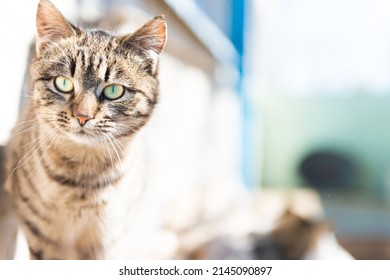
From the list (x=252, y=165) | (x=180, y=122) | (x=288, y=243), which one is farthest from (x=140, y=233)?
(x=252, y=165)

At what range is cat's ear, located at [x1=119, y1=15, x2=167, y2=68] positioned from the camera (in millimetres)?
481

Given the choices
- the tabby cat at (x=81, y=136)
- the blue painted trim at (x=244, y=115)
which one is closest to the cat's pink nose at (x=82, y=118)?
the tabby cat at (x=81, y=136)

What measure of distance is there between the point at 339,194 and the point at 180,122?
2.22 meters

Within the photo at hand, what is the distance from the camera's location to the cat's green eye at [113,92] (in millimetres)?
477

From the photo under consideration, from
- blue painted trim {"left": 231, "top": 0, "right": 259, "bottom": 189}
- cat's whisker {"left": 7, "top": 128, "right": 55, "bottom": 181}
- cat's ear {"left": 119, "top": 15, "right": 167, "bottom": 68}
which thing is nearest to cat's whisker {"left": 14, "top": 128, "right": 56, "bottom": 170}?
cat's whisker {"left": 7, "top": 128, "right": 55, "bottom": 181}

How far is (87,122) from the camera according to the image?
0.48 metres

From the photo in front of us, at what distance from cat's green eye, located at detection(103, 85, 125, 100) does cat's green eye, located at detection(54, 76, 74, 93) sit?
0.12 ft

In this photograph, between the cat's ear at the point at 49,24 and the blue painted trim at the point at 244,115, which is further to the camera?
the blue painted trim at the point at 244,115

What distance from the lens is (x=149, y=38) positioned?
1.59 ft

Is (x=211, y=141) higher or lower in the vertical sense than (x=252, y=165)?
higher

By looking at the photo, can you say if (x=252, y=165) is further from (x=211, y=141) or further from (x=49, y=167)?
(x=49, y=167)

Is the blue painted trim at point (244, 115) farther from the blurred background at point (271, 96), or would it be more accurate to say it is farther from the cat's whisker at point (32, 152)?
the cat's whisker at point (32, 152)

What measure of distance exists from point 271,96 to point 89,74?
2.65 metres

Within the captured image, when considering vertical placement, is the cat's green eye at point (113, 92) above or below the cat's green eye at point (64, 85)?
below
